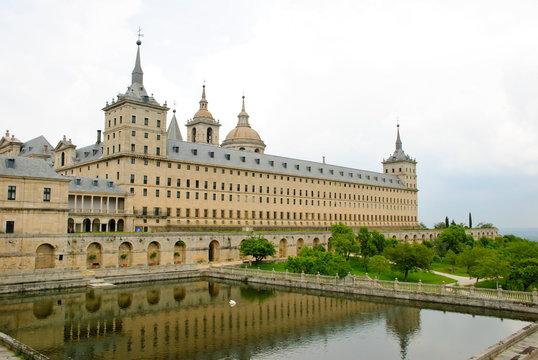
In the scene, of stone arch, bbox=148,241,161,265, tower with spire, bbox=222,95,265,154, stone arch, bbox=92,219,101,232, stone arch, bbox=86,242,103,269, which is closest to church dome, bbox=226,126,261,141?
→ tower with spire, bbox=222,95,265,154

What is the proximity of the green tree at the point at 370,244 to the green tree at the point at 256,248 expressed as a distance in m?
12.3

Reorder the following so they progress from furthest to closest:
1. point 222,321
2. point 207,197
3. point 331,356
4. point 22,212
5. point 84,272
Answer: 1. point 207,197
2. point 84,272
3. point 22,212
4. point 222,321
5. point 331,356

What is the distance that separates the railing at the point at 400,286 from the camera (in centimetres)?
3309

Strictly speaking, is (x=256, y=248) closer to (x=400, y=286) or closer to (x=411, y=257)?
(x=411, y=257)

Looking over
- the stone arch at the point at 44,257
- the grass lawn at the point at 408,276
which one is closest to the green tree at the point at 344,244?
the grass lawn at the point at 408,276

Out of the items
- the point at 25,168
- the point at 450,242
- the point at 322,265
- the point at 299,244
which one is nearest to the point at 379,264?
the point at 322,265

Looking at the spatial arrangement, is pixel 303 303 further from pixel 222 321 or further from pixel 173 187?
pixel 173 187

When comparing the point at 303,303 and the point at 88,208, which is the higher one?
the point at 88,208

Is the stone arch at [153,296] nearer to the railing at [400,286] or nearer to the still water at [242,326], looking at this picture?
the still water at [242,326]

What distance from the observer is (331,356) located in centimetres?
2320

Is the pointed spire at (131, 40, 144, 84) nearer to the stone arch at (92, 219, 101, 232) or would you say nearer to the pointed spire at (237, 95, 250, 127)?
the stone arch at (92, 219, 101, 232)

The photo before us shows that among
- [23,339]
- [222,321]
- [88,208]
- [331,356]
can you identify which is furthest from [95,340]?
[88,208]

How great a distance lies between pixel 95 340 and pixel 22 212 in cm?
2174

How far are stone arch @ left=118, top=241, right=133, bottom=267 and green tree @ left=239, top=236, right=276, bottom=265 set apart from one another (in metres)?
13.5
